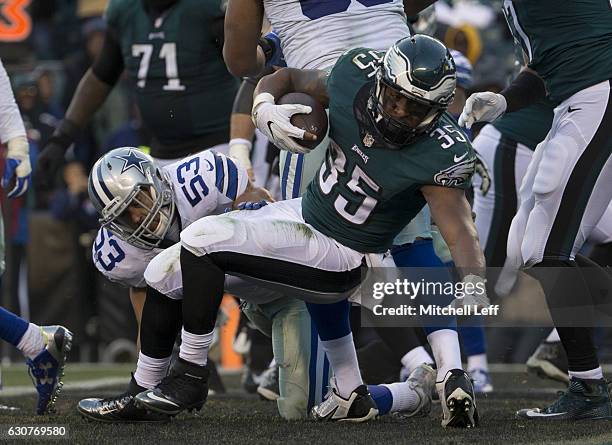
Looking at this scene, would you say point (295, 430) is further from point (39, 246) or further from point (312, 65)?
point (39, 246)

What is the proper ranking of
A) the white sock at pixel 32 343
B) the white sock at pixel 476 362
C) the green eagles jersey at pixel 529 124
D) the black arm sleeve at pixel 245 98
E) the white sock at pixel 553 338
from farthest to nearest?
the white sock at pixel 476 362 < the green eagles jersey at pixel 529 124 < the white sock at pixel 553 338 < the black arm sleeve at pixel 245 98 < the white sock at pixel 32 343

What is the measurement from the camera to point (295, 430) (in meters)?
3.88

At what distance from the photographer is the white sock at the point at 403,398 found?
4.26 m

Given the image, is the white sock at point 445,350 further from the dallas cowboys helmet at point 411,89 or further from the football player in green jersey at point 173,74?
the football player in green jersey at point 173,74

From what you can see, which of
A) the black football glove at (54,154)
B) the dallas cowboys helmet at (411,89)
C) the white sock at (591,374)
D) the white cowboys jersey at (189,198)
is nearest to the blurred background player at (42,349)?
the white cowboys jersey at (189,198)

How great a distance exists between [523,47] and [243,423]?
1.68 m

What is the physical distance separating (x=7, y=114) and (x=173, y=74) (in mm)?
932

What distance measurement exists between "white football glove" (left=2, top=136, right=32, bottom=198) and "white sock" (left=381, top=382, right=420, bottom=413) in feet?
6.16

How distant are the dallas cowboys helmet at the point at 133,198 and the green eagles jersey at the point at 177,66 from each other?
1784 millimetres

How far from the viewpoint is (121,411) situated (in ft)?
12.9

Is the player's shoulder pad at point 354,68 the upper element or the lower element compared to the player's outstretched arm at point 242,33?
upper

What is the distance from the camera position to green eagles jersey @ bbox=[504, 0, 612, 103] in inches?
170

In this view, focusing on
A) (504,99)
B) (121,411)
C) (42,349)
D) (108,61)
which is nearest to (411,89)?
(504,99)

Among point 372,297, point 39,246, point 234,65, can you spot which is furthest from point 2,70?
point 39,246
